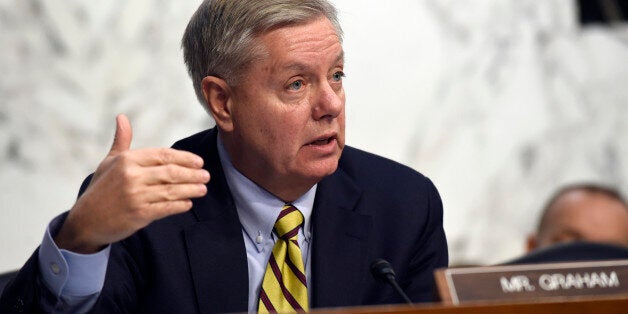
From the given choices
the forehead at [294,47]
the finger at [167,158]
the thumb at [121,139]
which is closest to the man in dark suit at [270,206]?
the forehead at [294,47]

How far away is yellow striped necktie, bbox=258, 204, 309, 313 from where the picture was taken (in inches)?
89.6

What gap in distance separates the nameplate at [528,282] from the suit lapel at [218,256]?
0.65 metres

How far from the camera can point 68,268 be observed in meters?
1.97

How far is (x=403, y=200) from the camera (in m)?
2.53

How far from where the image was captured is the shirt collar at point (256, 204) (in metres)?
2.38

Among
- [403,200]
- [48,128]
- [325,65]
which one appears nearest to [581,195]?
[403,200]

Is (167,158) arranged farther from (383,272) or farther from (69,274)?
(383,272)

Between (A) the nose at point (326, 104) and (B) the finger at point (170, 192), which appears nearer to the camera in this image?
(B) the finger at point (170, 192)

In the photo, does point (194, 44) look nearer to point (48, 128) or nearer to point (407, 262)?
point (407, 262)

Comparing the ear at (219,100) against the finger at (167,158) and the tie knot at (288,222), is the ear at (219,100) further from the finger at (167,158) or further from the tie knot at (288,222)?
the finger at (167,158)

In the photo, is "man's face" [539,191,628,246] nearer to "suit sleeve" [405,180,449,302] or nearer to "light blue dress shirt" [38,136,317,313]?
"suit sleeve" [405,180,449,302]

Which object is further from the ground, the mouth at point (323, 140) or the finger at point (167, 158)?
the finger at point (167, 158)

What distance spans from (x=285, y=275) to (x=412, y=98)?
188cm

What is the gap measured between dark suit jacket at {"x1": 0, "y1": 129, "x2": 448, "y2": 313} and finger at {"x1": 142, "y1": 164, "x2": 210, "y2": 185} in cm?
33
